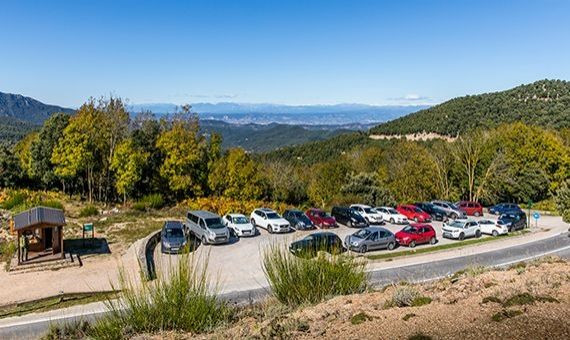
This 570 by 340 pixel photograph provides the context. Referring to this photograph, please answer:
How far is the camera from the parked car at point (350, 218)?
1320 inches

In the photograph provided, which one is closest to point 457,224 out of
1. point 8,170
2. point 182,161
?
point 182,161

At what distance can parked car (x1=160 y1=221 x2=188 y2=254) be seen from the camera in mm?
24062

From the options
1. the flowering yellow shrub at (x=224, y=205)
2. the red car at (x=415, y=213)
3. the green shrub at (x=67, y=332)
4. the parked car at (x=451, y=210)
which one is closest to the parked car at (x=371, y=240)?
the red car at (x=415, y=213)

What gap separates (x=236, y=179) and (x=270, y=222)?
13477mm

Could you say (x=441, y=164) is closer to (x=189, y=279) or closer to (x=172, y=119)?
(x=172, y=119)

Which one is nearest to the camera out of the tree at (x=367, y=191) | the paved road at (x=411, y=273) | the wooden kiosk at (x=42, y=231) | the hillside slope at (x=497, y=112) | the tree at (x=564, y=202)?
the paved road at (x=411, y=273)

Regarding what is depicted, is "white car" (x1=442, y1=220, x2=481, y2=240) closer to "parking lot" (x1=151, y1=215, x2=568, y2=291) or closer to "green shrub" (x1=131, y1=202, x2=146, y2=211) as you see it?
"parking lot" (x1=151, y1=215, x2=568, y2=291)

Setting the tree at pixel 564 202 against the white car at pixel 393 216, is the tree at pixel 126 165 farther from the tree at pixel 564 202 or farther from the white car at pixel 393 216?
the tree at pixel 564 202

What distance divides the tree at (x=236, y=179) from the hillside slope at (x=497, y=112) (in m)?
49.3

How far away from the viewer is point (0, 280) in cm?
A: 2025

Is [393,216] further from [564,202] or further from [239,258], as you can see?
[239,258]

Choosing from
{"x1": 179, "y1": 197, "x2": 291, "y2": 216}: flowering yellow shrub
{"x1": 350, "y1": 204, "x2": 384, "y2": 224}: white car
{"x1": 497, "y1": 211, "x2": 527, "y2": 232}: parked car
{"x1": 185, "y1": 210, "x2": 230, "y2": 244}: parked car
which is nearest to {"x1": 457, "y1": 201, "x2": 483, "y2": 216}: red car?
{"x1": 497, "y1": 211, "x2": 527, "y2": 232}: parked car

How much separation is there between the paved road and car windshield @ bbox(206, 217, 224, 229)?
8.87 meters

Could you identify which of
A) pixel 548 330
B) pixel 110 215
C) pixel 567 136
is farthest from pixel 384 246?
pixel 567 136
